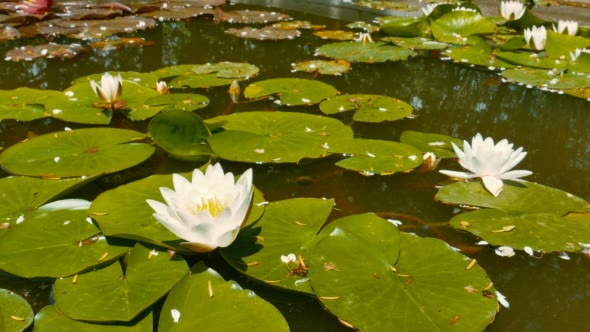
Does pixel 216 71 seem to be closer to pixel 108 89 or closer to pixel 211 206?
pixel 108 89

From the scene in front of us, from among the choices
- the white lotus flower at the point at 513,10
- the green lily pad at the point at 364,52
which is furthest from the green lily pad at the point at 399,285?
the white lotus flower at the point at 513,10

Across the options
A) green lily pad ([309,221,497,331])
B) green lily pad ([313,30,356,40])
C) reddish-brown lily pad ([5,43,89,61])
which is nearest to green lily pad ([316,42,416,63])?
green lily pad ([313,30,356,40])

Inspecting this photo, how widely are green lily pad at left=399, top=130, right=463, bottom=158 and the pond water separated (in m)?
0.05

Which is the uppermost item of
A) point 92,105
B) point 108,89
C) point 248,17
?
point 108,89

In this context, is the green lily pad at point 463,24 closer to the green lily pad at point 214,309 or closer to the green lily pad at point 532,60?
the green lily pad at point 532,60

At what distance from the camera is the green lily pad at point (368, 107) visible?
215 cm

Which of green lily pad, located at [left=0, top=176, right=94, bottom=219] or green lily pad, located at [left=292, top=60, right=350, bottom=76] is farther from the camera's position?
green lily pad, located at [left=292, top=60, right=350, bottom=76]

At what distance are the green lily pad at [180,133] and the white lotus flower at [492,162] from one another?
928mm

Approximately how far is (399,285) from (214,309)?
0.44 metres

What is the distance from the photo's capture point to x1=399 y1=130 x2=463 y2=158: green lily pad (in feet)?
6.04

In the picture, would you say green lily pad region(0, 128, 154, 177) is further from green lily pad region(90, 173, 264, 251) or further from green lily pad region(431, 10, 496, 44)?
green lily pad region(431, 10, 496, 44)

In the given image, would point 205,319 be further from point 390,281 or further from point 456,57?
point 456,57

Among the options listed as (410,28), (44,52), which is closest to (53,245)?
(44,52)

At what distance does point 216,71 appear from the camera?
110 inches
